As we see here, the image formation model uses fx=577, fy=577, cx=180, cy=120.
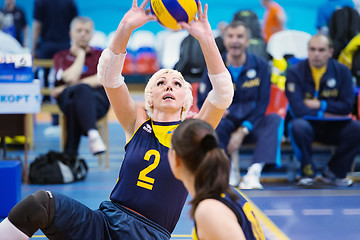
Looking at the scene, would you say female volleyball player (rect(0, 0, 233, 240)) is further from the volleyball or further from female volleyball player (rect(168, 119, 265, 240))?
female volleyball player (rect(168, 119, 265, 240))

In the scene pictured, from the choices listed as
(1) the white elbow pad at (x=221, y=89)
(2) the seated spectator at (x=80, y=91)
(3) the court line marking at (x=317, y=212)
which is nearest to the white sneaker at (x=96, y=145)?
(2) the seated spectator at (x=80, y=91)

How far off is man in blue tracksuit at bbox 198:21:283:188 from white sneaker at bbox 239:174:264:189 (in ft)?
0.43

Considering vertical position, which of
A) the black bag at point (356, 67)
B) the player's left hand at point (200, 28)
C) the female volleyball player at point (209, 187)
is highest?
the player's left hand at point (200, 28)

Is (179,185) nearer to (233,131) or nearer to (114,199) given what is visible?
(114,199)

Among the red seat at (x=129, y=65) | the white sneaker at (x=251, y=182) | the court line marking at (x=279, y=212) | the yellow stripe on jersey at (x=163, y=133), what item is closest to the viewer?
the yellow stripe on jersey at (x=163, y=133)

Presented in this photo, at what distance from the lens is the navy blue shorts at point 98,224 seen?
9.03 ft

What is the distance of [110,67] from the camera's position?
2.94m

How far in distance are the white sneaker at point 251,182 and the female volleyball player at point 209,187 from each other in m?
3.39

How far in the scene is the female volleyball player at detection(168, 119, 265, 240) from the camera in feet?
6.56

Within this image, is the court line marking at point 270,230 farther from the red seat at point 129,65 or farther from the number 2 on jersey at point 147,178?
the red seat at point 129,65

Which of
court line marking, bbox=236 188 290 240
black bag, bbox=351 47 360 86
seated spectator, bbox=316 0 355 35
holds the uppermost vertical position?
seated spectator, bbox=316 0 355 35

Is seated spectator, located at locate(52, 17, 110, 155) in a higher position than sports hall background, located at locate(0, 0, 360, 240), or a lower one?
higher

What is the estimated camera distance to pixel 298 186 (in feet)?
18.9

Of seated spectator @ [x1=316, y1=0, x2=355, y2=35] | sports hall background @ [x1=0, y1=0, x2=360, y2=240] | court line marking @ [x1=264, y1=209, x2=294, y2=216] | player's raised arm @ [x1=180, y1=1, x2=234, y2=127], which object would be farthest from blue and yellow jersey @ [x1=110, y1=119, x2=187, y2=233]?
seated spectator @ [x1=316, y1=0, x2=355, y2=35]
